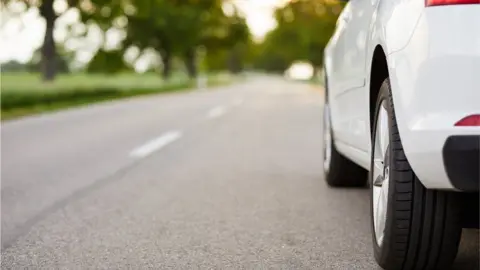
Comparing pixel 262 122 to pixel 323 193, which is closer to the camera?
pixel 323 193

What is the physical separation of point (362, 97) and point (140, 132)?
767cm

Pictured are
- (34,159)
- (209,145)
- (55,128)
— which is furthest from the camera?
(55,128)

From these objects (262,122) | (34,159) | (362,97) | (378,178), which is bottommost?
(262,122)

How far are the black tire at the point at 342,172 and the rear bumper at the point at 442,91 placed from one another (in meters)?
2.81

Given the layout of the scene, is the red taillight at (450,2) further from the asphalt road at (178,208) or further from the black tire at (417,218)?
the asphalt road at (178,208)

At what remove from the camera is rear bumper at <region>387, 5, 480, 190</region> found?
2527 mm

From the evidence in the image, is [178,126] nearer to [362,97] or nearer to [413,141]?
[362,97]

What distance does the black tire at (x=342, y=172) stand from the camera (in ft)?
18.1

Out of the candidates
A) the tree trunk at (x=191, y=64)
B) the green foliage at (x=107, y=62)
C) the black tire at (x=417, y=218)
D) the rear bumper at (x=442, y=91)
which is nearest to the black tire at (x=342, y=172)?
the black tire at (x=417, y=218)

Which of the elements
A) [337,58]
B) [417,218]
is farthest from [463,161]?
[337,58]

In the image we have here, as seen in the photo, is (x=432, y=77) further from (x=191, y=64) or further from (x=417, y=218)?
(x=191, y=64)

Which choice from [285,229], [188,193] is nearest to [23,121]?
[188,193]

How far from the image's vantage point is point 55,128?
12055 millimetres

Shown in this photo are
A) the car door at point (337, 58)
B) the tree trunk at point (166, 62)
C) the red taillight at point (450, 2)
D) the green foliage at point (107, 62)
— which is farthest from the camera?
the tree trunk at point (166, 62)
